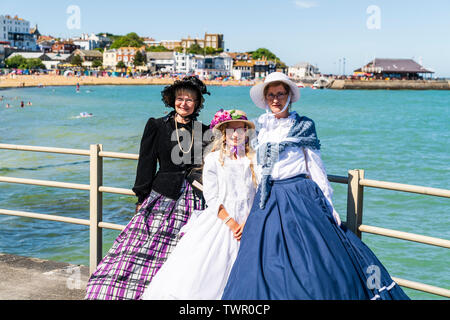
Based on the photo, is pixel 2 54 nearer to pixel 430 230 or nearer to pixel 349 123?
pixel 349 123

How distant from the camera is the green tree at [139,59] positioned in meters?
141

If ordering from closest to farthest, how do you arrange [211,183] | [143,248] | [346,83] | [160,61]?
[211,183] < [143,248] < [346,83] < [160,61]

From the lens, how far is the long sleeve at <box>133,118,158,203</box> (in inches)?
146

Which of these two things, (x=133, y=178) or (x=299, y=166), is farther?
(x=133, y=178)

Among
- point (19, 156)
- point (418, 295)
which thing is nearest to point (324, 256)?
point (418, 295)

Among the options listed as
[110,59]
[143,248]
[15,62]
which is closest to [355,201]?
[143,248]

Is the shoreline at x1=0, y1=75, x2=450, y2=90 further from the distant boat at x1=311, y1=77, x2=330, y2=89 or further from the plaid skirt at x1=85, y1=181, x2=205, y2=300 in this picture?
the plaid skirt at x1=85, y1=181, x2=205, y2=300

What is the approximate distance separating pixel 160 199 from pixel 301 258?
122cm

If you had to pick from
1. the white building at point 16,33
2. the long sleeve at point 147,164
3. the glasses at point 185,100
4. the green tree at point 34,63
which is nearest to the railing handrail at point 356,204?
the long sleeve at point 147,164

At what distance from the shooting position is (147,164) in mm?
3717

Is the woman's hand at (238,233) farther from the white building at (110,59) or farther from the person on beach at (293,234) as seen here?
the white building at (110,59)

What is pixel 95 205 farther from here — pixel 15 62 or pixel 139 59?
pixel 139 59

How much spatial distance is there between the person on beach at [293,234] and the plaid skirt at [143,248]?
597mm

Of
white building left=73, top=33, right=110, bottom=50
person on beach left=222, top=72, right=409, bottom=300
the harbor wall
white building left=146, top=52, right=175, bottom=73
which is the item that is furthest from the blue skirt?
white building left=73, top=33, right=110, bottom=50
